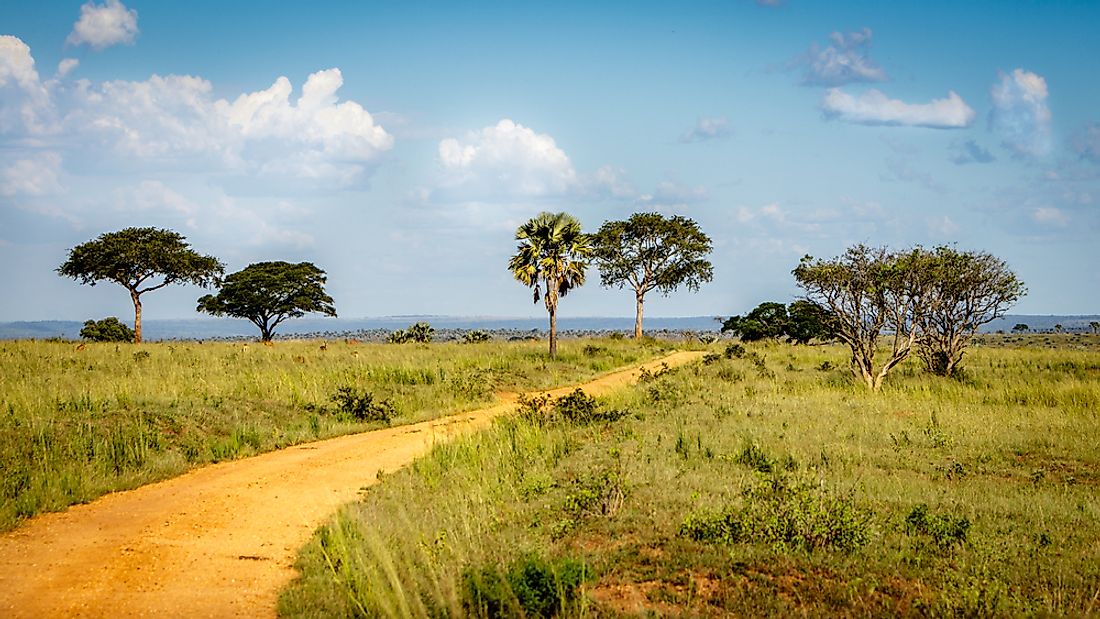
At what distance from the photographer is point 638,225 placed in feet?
222

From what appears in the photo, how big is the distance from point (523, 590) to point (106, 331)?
220 feet

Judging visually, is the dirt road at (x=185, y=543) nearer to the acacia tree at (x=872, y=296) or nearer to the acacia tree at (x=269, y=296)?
the acacia tree at (x=872, y=296)

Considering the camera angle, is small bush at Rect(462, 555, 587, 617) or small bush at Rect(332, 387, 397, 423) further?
small bush at Rect(332, 387, 397, 423)

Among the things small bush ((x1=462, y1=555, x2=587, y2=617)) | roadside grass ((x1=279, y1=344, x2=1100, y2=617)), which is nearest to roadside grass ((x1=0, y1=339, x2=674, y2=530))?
roadside grass ((x1=279, y1=344, x2=1100, y2=617))

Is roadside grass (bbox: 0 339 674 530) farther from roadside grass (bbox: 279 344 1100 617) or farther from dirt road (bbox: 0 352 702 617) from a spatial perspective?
roadside grass (bbox: 279 344 1100 617)

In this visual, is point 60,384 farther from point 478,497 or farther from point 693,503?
point 693,503

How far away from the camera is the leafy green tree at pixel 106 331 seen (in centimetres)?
6097

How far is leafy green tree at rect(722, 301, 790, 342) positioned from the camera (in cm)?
6612

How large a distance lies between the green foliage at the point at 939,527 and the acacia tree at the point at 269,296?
2505 inches

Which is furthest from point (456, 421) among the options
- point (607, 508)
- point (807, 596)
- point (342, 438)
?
point (807, 596)

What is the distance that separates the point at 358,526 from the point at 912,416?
14862 mm

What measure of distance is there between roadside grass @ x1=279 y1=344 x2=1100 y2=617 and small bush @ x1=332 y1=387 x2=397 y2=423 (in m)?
4.65

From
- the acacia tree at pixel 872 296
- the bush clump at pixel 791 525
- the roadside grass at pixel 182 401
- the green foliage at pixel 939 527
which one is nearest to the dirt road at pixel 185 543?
the roadside grass at pixel 182 401

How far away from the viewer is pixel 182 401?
17859 millimetres
